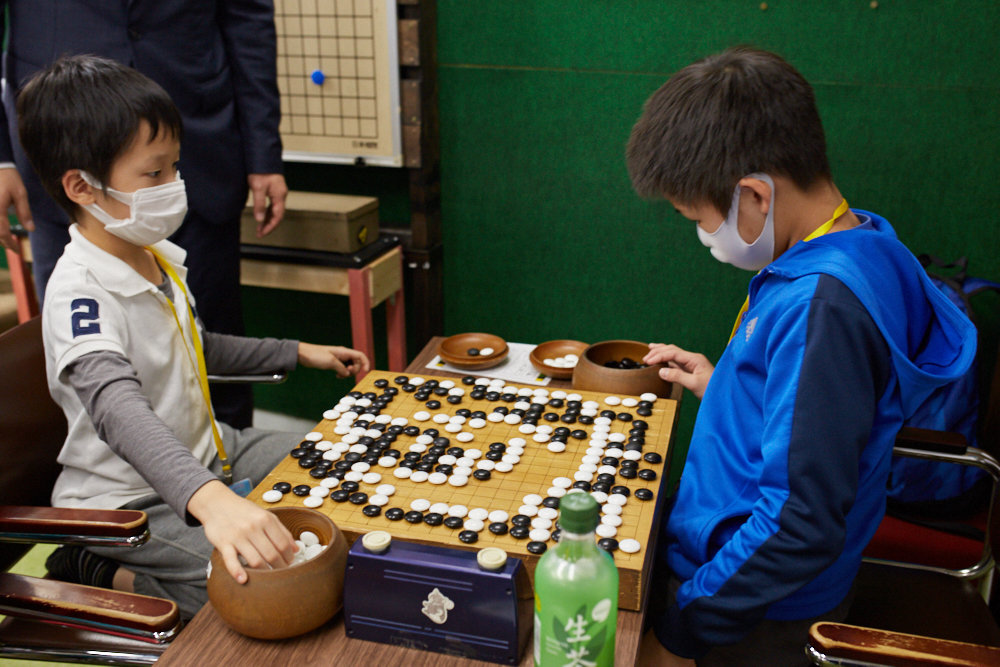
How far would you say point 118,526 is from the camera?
41.1 inches

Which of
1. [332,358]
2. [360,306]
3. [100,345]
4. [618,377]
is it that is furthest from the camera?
[360,306]

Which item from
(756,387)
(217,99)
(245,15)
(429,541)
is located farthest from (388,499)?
(245,15)

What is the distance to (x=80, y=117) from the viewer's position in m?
1.31

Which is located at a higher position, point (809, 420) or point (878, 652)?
point (809, 420)

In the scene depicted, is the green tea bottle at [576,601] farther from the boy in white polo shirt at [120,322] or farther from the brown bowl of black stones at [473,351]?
the brown bowl of black stones at [473,351]

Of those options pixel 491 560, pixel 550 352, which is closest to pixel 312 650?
pixel 491 560

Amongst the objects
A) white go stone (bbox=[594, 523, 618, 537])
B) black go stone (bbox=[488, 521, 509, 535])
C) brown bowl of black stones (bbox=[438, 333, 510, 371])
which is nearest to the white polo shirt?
brown bowl of black stones (bbox=[438, 333, 510, 371])

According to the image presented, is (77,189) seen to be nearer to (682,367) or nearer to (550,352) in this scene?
(550,352)

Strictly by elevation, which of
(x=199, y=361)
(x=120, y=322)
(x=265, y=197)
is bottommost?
(x=199, y=361)

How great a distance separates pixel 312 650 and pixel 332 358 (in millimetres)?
851

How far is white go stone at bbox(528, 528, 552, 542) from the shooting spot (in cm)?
93

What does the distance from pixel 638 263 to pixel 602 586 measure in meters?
1.94

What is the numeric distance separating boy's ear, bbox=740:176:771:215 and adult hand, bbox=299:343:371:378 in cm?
93

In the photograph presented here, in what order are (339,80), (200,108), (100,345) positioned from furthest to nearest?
(339,80) < (200,108) < (100,345)
